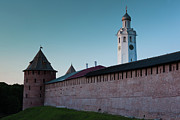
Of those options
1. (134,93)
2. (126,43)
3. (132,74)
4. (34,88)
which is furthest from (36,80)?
(134,93)

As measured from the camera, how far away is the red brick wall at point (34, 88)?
1829 inches

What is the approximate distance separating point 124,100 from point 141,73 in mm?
3423

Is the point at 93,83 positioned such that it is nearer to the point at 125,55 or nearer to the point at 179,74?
the point at 179,74

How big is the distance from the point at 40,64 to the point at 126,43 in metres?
21.0

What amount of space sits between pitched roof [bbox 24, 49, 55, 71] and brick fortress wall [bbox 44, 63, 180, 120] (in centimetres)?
1488

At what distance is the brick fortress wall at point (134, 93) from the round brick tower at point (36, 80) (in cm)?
1397

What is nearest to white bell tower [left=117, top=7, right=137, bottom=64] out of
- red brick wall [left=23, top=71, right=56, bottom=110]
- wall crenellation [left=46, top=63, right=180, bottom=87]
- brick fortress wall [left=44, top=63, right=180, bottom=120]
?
red brick wall [left=23, top=71, right=56, bottom=110]

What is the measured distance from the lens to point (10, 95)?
205 feet

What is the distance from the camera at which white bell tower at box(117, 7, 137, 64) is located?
2331 inches

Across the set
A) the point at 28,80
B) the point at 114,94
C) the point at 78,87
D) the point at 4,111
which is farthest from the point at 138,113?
the point at 4,111

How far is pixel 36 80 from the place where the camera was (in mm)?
47281

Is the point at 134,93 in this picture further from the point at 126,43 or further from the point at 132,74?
the point at 126,43

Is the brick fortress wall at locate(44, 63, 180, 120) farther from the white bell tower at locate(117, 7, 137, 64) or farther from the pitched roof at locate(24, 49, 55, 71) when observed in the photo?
the white bell tower at locate(117, 7, 137, 64)

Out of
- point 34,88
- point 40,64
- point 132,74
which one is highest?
point 40,64
